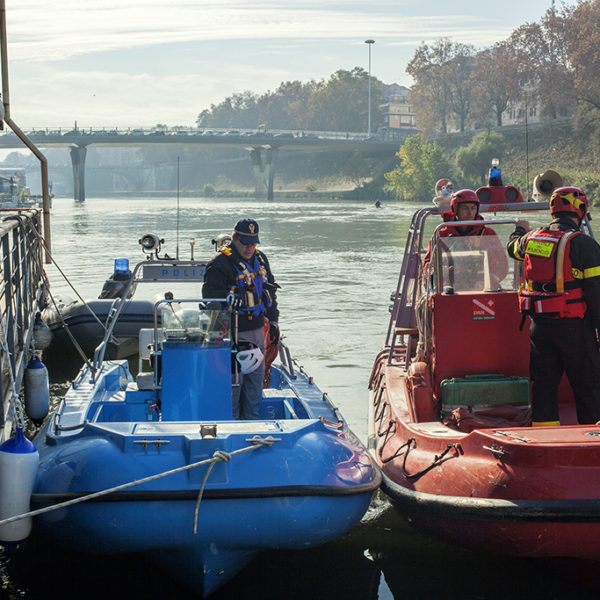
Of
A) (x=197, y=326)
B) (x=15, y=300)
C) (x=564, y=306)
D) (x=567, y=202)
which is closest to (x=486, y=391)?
(x=564, y=306)

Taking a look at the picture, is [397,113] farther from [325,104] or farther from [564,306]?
[564,306]

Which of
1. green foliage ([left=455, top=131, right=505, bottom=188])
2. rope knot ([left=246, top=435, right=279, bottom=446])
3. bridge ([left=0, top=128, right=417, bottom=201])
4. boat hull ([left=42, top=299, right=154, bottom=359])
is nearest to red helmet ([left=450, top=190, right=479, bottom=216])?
Result: rope knot ([left=246, top=435, right=279, bottom=446])

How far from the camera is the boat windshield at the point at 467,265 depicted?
668 cm

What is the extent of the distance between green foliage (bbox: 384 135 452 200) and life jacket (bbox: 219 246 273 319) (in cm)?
6944

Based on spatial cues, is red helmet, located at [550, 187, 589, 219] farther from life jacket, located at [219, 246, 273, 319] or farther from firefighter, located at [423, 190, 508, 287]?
life jacket, located at [219, 246, 273, 319]

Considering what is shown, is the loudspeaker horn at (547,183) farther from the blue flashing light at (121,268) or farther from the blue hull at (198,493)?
the blue flashing light at (121,268)

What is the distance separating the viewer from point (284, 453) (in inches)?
202

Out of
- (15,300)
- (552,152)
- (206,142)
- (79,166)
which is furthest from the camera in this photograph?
(206,142)

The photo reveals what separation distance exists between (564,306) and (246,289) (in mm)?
2158

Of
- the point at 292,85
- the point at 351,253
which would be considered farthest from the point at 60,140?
the point at 292,85

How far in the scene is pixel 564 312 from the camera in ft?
19.2

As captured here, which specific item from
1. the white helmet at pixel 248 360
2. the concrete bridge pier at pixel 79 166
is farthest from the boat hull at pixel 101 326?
the concrete bridge pier at pixel 79 166

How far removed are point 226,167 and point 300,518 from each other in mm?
134551

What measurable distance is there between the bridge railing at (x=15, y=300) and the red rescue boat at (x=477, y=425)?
2.80 metres
